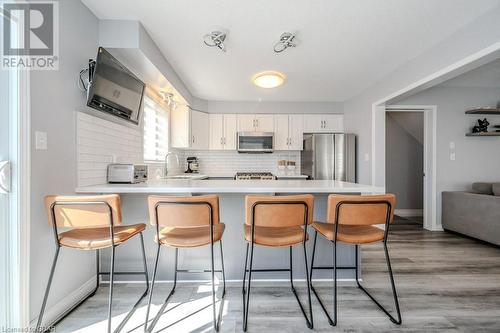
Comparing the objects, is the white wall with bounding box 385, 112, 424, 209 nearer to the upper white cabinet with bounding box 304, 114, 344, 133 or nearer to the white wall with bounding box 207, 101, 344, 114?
the upper white cabinet with bounding box 304, 114, 344, 133

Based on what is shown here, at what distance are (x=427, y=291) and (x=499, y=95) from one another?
392cm

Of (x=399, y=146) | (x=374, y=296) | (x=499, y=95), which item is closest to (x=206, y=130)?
(x=374, y=296)

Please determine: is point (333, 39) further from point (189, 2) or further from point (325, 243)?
point (325, 243)

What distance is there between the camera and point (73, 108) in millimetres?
1775

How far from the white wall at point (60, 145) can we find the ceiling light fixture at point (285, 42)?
5.64 ft

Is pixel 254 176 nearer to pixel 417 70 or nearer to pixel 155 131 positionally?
pixel 155 131

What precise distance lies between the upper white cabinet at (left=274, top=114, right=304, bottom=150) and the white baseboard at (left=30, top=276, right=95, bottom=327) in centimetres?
364

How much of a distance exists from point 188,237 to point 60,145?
1146 millimetres

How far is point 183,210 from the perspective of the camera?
1.36 meters

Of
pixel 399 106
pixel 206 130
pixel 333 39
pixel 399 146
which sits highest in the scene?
pixel 333 39

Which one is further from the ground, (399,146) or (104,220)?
(399,146)

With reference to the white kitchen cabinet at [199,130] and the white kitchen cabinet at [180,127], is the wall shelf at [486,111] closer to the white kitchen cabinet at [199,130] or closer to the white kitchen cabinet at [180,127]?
the white kitchen cabinet at [199,130]

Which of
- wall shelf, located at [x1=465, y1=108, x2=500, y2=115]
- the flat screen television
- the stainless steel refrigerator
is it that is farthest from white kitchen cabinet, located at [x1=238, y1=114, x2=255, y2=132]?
wall shelf, located at [x1=465, y1=108, x2=500, y2=115]

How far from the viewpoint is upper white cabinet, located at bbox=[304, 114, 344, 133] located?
15.4 ft
